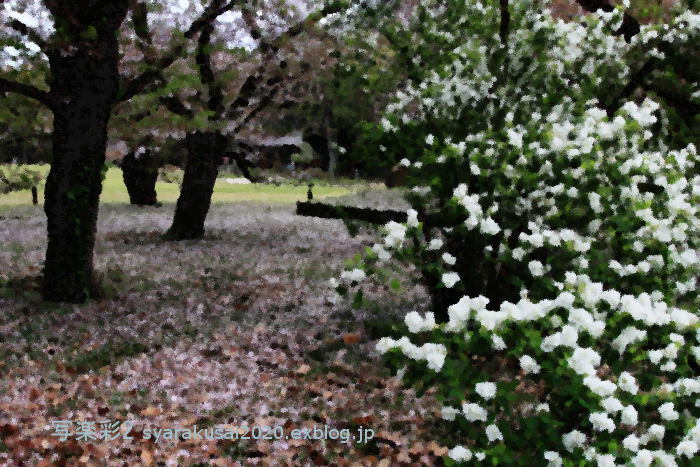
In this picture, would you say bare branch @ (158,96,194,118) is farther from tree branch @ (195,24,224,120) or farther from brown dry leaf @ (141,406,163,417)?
brown dry leaf @ (141,406,163,417)

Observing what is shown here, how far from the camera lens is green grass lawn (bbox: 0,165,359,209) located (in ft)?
141

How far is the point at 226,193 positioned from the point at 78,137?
38.5 meters

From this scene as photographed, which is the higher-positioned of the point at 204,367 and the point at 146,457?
the point at 204,367

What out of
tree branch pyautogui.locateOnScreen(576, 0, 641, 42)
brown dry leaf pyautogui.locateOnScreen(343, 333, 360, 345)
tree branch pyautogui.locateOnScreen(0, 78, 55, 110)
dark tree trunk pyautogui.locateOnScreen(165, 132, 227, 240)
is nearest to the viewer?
brown dry leaf pyautogui.locateOnScreen(343, 333, 360, 345)

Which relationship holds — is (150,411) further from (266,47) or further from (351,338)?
(266,47)

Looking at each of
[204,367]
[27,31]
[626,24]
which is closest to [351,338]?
[204,367]

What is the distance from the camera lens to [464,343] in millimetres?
4426

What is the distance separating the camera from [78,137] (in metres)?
11.9

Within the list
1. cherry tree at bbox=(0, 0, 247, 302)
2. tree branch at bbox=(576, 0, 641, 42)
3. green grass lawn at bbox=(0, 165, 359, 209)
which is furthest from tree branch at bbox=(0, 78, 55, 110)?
green grass lawn at bbox=(0, 165, 359, 209)

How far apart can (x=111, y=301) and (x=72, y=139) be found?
3.14 m

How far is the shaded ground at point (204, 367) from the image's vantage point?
712 centimetres

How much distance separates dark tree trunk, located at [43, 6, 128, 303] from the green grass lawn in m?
28.6

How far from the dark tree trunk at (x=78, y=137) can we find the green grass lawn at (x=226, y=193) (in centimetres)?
2860

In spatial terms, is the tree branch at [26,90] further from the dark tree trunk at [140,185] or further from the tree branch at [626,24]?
the dark tree trunk at [140,185]
